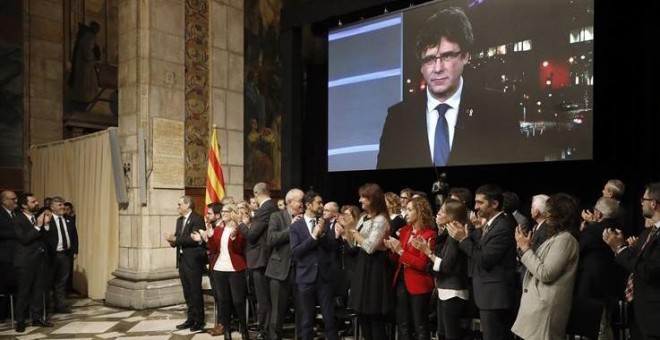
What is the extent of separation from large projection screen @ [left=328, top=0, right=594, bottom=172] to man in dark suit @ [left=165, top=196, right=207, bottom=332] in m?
3.22

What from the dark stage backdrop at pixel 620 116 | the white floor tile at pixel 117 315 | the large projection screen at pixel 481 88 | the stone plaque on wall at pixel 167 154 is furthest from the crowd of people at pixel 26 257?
the dark stage backdrop at pixel 620 116

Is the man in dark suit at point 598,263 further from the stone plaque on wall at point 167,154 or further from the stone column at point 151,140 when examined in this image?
the stone plaque on wall at point 167,154

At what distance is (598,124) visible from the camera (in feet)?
21.2

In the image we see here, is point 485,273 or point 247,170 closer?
point 485,273

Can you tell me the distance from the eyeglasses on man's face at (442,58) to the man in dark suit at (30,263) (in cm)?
533

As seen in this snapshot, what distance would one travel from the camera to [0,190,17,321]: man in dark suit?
6758 mm

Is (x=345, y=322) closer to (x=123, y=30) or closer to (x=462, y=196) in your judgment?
(x=462, y=196)

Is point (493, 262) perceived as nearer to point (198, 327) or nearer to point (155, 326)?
point (198, 327)

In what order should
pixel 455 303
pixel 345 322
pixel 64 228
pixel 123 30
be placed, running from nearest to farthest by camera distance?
pixel 455 303 → pixel 345 322 → pixel 64 228 → pixel 123 30

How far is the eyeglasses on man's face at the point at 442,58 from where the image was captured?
762 centimetres

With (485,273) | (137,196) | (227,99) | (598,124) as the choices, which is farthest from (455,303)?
(227,99)

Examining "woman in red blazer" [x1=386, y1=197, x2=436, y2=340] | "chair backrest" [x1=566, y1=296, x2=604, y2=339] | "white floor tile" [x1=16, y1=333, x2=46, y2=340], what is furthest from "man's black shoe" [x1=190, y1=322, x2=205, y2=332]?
"chair backrest" [x1=566, y1=296, x2=604, y2=339]

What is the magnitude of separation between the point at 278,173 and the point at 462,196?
8.29 m

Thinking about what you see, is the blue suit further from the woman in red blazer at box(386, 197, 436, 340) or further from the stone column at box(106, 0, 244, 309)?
the stone column at box(106, 0, 244, 309)
